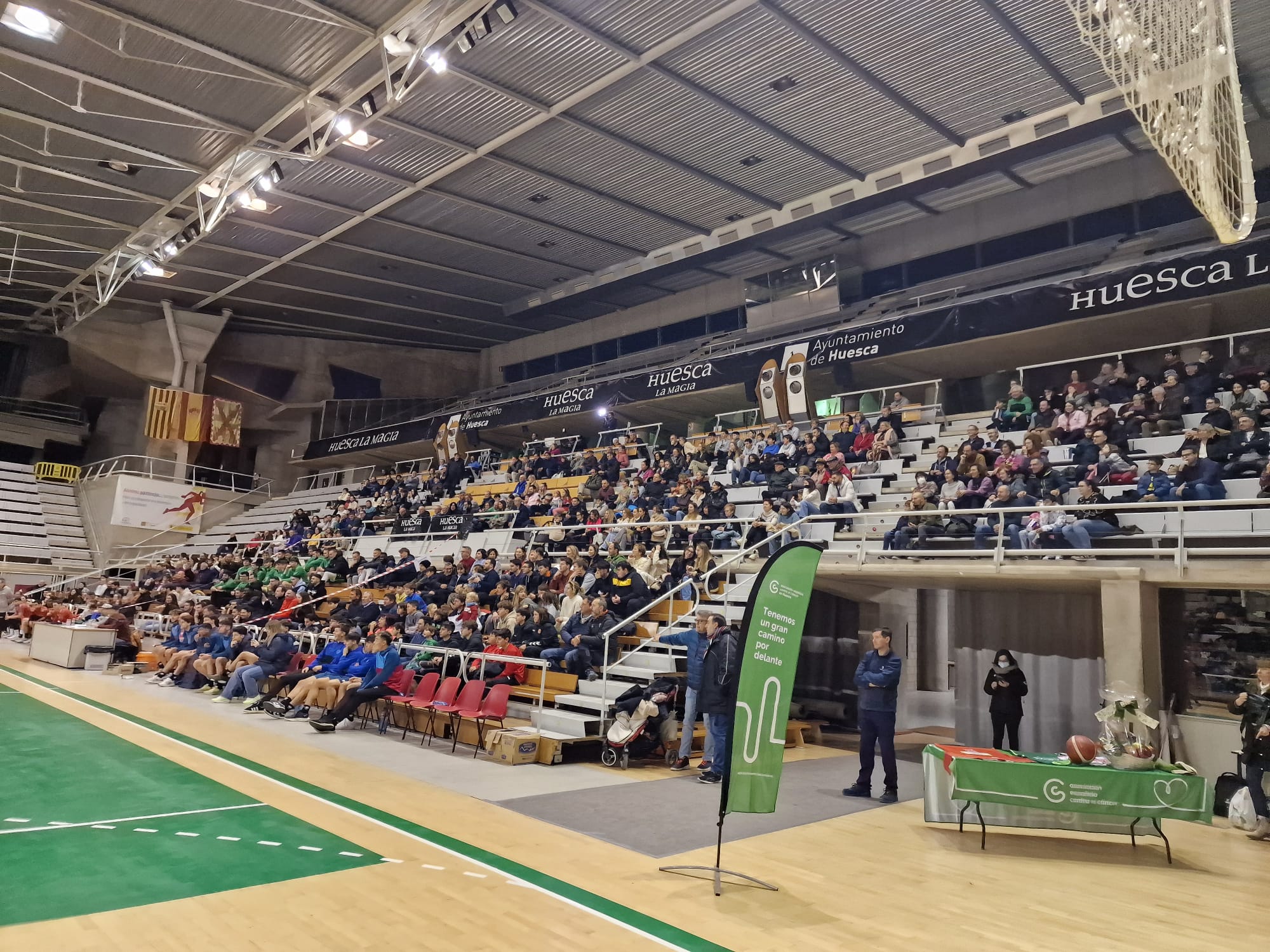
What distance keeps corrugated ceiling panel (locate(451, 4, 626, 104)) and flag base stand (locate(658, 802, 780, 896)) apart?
448 inches

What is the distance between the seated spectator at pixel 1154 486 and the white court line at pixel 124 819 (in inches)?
378

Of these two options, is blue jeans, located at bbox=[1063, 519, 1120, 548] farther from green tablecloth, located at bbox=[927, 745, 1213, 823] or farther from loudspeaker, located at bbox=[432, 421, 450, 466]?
loudspeaker, located at bbox=[432, 421, 450, 466]

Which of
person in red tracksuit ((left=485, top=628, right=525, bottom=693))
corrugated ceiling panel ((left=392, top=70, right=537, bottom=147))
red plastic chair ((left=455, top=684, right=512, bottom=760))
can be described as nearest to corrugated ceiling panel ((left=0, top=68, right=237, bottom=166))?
corrugated ceiling panel ((left=392, top=70, right=537, bottom=147))

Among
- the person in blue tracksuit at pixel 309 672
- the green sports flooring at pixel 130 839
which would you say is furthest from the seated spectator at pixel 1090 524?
the person in blue tracksuit at pixel 309 672

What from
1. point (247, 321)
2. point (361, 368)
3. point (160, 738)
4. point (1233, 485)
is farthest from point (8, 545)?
point (1233, 485)

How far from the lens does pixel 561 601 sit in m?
13.0

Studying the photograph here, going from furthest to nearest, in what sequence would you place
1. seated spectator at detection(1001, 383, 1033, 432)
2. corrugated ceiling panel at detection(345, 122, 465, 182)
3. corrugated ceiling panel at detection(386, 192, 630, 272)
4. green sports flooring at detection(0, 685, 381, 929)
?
corrugated ceiling panel at detection(386, 192, 630, 272)
corrugated ceiling panel at detection(345, 122, 465, 182)
seated spectator at detection(1001, 383, 1033, 432)
green sports flooring at detection(0, 685, 381, 929)

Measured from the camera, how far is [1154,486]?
975 centimetres

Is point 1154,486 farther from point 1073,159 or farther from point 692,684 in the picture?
point 1073,159

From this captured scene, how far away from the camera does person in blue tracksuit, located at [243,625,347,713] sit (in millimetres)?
11883

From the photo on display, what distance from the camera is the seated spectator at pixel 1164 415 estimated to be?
11867mm

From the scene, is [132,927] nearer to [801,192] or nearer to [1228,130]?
[1228,130]

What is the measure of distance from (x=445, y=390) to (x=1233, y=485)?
2783cm

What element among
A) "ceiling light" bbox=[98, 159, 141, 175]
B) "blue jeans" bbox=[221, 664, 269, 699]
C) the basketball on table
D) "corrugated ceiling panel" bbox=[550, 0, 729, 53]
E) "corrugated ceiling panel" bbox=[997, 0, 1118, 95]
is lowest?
"blue jeans" bbox=[221, 664, 269, 699]
